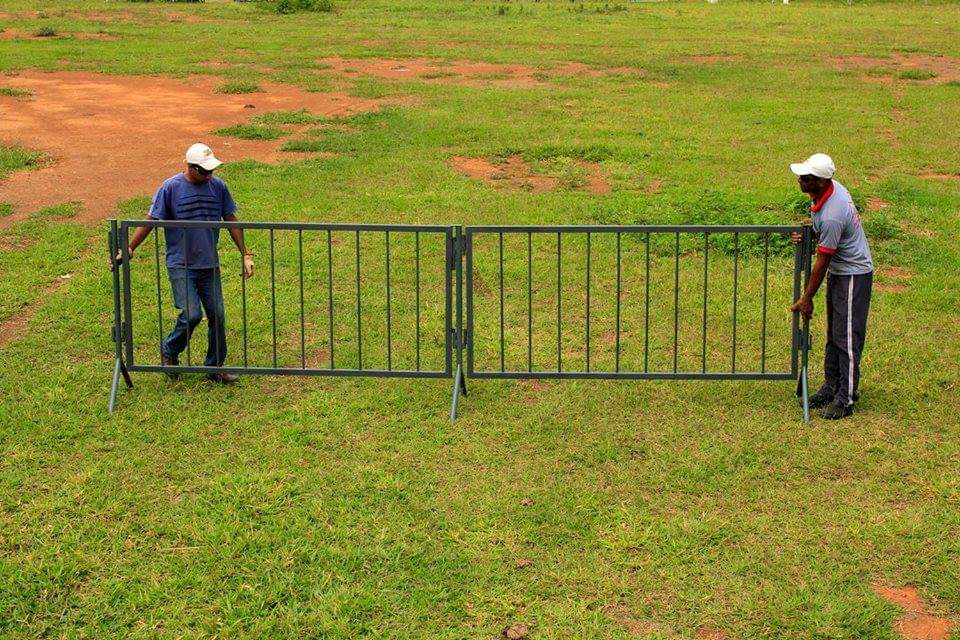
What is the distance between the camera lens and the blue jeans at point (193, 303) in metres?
7.34

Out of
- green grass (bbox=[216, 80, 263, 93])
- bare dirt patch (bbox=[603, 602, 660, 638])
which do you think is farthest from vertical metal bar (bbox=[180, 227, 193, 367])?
green grass (bbox=[216, 80, 263, 93])

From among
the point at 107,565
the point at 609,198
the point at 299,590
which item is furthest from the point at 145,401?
the point at 609,198

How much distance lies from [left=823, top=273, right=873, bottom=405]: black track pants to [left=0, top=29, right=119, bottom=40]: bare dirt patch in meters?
24.4

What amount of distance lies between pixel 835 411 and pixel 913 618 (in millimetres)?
2196

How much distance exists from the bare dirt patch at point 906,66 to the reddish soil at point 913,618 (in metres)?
18.5

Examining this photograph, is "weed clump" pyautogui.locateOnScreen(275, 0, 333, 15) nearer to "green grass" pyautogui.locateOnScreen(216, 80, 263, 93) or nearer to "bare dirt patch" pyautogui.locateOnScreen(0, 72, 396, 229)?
"bare dirt patch" pyautogui.locateOnScreen(0, 72, 396, 229)

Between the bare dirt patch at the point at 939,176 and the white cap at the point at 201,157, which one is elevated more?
the white cap at the point at 201,157

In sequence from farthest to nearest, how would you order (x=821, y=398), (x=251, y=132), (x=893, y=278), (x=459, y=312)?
(x=251, y=132), (x=893, y=278), (x=459, y=312), (x=821, y=398)

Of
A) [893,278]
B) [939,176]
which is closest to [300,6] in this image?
[939,176]

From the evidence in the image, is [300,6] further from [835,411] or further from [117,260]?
[835,411]

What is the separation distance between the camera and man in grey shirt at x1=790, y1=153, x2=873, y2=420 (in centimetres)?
662

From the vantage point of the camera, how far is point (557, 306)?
8375 mm

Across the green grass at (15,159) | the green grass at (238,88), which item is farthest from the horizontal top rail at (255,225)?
the green grass at (238,88)

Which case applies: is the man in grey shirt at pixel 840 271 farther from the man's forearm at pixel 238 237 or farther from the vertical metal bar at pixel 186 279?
the vertical metal bar at pixel 186 279
